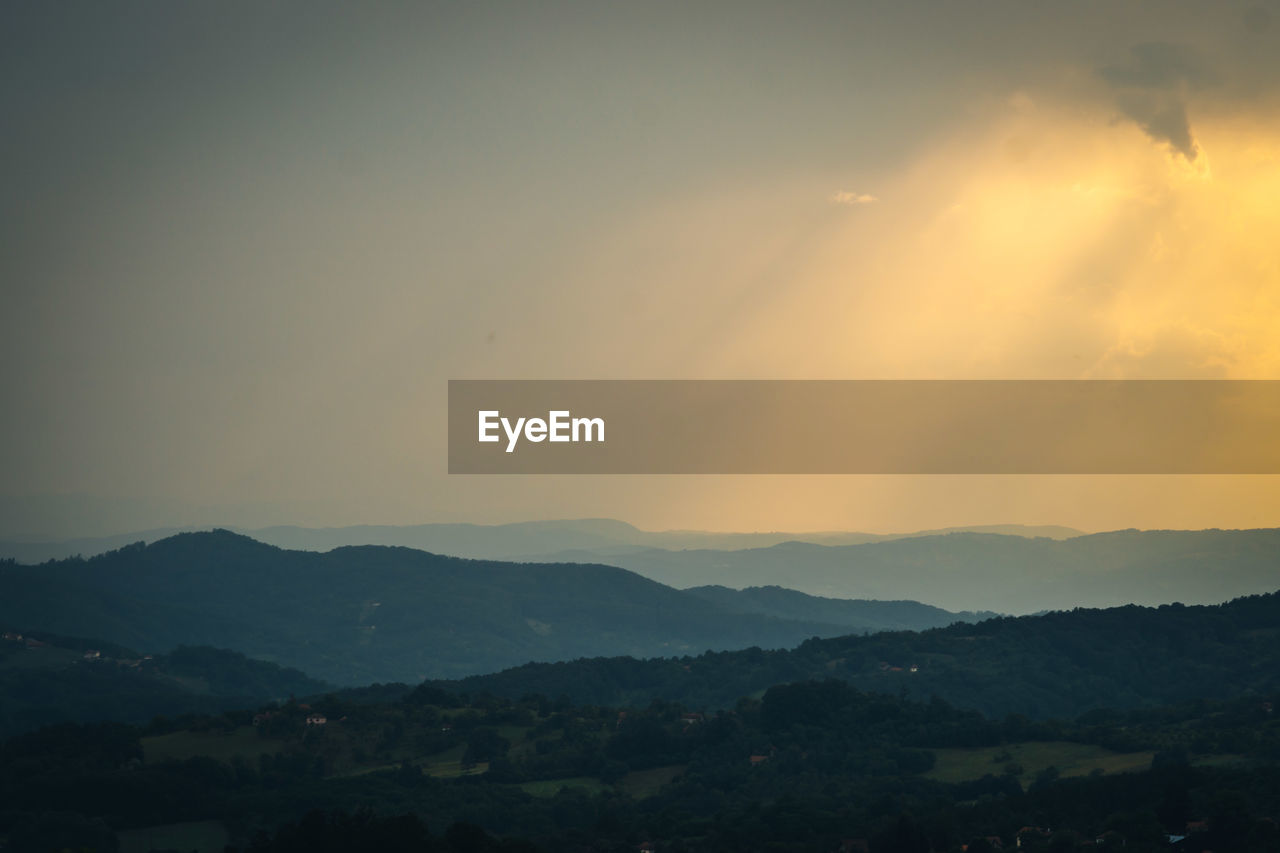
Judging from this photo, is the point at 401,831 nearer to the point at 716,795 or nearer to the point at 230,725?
the point at 716,795

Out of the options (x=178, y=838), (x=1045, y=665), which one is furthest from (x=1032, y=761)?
(x=178, y=838)

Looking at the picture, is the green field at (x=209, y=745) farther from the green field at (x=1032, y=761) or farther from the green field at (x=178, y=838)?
the green field at (x=1032, y=761)

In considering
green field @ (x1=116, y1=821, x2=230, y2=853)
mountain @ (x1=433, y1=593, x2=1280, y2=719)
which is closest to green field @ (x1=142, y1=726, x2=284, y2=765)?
green field @ (x1=116, y1=821, x2=230, y2=853)

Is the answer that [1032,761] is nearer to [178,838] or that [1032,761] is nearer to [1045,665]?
[1045,665]

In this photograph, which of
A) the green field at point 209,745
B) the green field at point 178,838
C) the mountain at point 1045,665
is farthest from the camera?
the mountain at point 1045,665

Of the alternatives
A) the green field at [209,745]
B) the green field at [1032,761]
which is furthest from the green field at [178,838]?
the green field at [1032,761]
